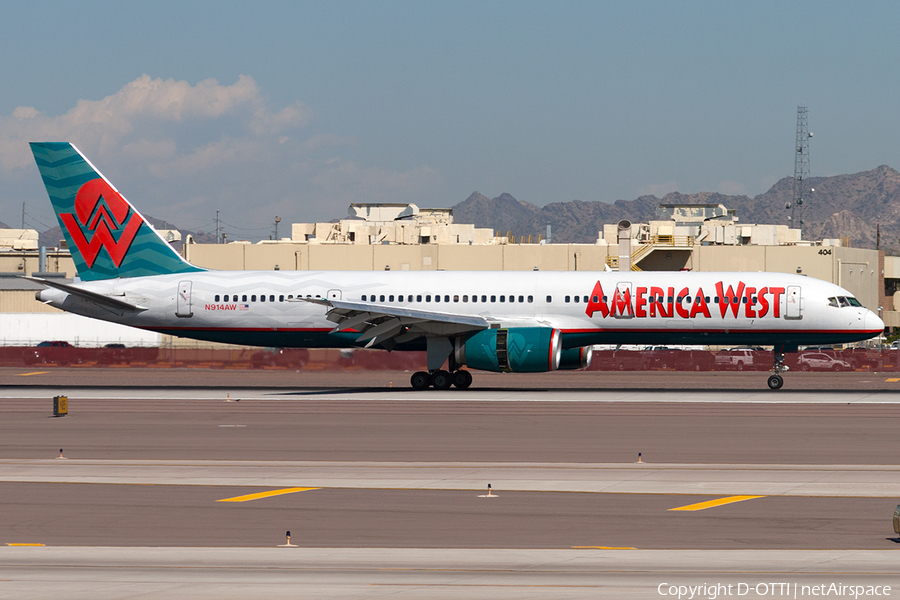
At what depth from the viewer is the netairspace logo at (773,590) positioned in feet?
38.4

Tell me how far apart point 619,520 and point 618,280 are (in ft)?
89.9

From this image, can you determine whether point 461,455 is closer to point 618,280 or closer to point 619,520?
point 619,520

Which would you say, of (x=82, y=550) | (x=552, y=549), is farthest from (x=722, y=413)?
(x=82, y=550)

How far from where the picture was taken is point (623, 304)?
139 ft

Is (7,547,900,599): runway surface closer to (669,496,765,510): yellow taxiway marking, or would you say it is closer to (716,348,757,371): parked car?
(669,496,765,510): yellow taxiway marking

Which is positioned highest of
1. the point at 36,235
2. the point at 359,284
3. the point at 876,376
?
the point at 36,235

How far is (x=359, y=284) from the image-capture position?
45.1m

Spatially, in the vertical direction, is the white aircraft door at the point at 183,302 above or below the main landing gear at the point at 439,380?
above

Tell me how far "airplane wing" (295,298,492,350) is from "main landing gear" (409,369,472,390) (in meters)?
1.77

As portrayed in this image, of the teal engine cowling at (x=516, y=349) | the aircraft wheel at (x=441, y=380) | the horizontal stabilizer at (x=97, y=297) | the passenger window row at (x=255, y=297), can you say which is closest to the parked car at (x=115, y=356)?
the horizontal stabilizer at (x=97, y=297)

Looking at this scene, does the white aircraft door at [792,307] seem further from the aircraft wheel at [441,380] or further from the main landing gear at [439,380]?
the aircraft wheel at [441,380]

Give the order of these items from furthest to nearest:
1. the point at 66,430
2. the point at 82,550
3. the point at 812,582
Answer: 1. the point at 66,430
2. the point at 82,550
3. the point at 812,582

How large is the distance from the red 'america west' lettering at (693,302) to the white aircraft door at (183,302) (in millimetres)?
18086

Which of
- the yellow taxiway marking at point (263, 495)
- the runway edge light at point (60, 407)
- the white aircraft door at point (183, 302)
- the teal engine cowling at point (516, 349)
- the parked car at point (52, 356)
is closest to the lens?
the yellow taxiway marking at point (263, 495)
